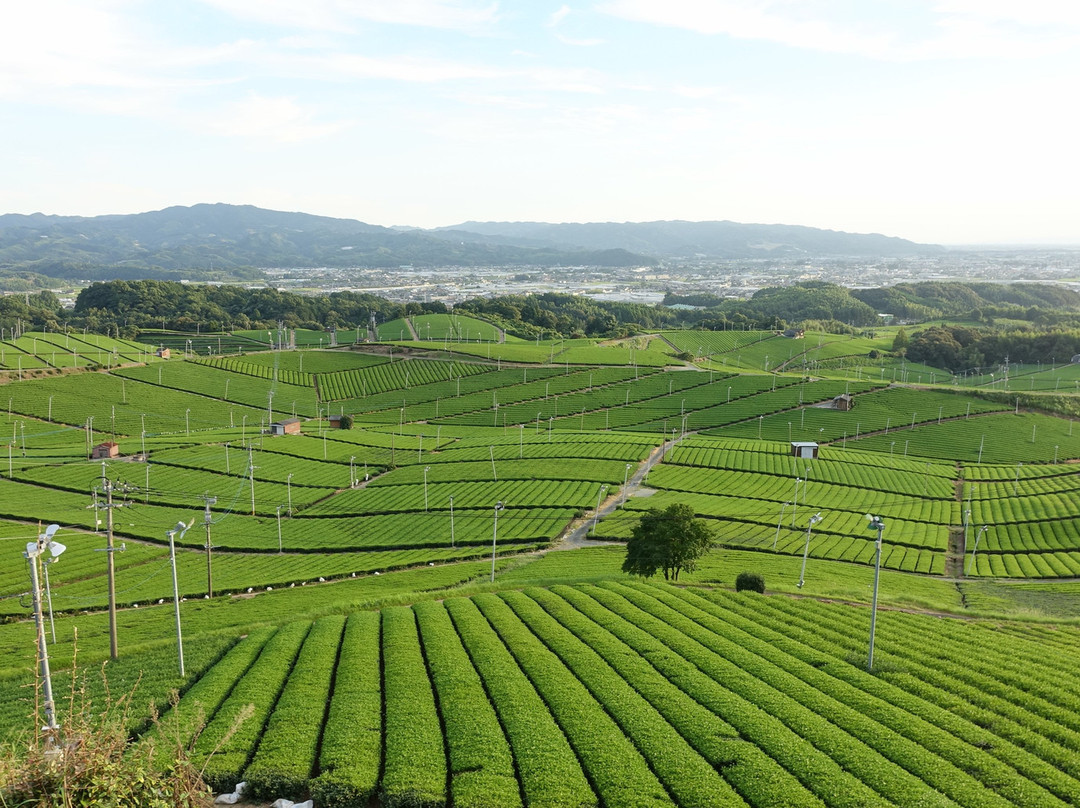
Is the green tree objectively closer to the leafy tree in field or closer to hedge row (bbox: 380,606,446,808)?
the leafy tree in field

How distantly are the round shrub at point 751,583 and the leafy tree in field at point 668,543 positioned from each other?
4.51m

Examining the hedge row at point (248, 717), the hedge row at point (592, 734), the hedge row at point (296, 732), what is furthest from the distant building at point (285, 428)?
the hedge row at point (592, 734)

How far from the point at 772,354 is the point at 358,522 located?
120687 millimetres

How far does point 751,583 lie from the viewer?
124ft

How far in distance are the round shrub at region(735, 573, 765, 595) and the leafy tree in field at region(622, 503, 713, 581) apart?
14.8 feet

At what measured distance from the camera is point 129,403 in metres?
101

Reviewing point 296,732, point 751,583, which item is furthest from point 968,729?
point 751,583

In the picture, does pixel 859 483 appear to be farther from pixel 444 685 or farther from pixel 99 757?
pixel 99 757

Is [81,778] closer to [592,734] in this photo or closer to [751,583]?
[592,734]

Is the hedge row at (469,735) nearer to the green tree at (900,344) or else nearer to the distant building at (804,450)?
the distant building at (804,450)

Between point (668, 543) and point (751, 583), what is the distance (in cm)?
586

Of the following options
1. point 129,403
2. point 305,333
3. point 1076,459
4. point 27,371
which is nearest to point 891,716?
point 1076,459

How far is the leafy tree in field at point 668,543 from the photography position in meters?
42.0

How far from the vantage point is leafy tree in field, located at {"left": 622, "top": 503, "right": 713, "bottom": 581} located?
42031 mm
